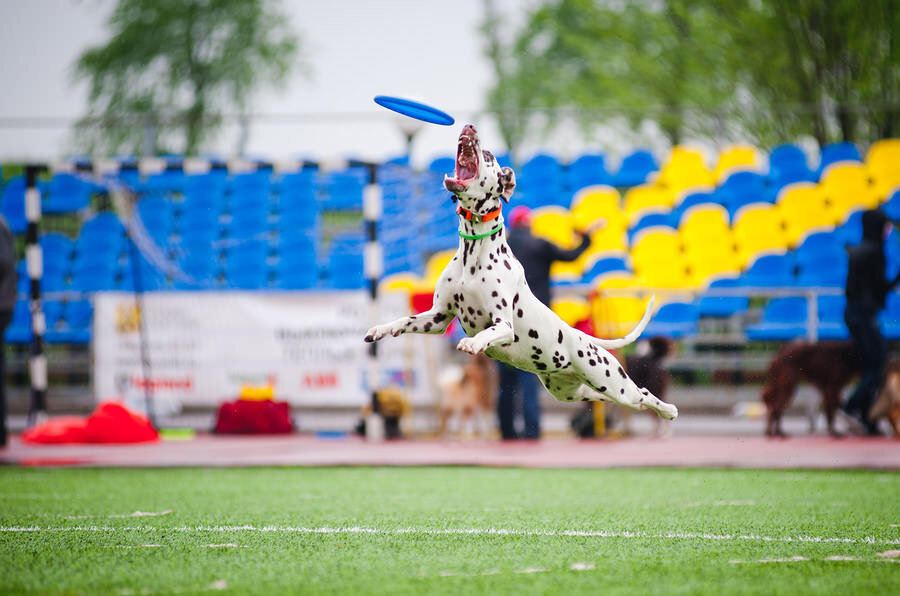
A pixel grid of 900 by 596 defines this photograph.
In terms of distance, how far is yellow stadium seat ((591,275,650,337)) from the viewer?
11.1m

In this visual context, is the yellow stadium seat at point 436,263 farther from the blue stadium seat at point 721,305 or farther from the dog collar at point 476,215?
the dog collar at point 476,215

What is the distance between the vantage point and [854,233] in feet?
47.8

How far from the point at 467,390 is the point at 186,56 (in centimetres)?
1495

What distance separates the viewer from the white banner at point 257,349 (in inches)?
476

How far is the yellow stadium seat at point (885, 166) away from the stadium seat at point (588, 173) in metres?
4.00

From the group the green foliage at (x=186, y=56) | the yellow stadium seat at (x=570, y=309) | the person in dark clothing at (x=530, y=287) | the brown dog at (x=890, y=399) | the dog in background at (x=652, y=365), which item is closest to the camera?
the person in dark clothing at (x=530, y=287)

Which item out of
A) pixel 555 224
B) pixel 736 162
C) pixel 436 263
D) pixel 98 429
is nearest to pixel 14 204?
pixel 436 263

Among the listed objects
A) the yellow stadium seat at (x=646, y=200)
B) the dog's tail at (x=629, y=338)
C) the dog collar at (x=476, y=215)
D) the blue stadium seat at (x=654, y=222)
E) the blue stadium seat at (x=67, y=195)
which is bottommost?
the dog's tail at (x=629, y=338)

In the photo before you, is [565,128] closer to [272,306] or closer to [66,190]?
[272,306]

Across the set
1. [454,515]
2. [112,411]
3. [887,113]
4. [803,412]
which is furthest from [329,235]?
[454,515]

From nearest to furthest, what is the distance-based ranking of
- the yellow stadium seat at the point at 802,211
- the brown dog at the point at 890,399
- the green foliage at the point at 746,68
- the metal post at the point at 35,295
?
the brown dog at the point at 890,399, the metal post at the point at 35,295, the yellow stadium seat at the point at 802,211, the green foliage at the point at 746,68

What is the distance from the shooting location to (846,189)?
14930 millimetres

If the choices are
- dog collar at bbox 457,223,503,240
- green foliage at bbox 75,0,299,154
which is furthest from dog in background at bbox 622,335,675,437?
green foliage at bbox 75,0,299,154

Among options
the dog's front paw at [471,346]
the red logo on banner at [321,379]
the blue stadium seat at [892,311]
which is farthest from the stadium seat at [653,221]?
the dog's front paw at [471,346]
